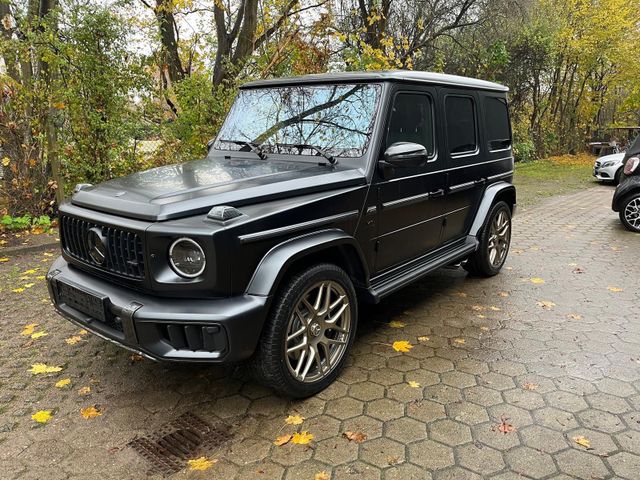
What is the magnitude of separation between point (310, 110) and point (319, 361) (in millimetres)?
1904

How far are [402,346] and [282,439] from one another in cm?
144

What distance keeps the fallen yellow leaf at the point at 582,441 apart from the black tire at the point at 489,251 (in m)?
2.62

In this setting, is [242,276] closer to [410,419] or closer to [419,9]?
[410,419]

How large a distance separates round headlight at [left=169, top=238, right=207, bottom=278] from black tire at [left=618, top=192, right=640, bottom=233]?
7.88 metres

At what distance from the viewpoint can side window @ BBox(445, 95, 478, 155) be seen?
4398 millimetres

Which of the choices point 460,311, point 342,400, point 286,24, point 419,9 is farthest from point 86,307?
point 419,9

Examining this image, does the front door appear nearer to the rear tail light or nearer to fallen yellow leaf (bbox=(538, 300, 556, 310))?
fallen yellow leaf (bbox=(538, 300, 556, 310))

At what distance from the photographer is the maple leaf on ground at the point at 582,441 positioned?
8.67ft

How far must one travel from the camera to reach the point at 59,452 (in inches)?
105

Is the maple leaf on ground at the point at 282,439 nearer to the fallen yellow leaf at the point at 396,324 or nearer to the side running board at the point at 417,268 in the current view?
the side running board at the point at 417,268

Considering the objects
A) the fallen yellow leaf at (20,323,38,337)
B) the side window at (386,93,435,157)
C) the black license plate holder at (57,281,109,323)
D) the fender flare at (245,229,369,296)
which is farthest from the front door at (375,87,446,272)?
the fallen yellow leaf at (20,323,38,337)

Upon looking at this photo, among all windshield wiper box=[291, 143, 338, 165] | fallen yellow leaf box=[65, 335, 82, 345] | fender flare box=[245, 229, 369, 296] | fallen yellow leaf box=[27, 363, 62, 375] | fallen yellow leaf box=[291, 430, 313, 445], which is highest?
windshield wiper box=[291, 143, 338, 165]

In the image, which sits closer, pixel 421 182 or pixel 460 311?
pixel 421 182

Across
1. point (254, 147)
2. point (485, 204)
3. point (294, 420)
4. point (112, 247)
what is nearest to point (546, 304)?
point (485, 204)
